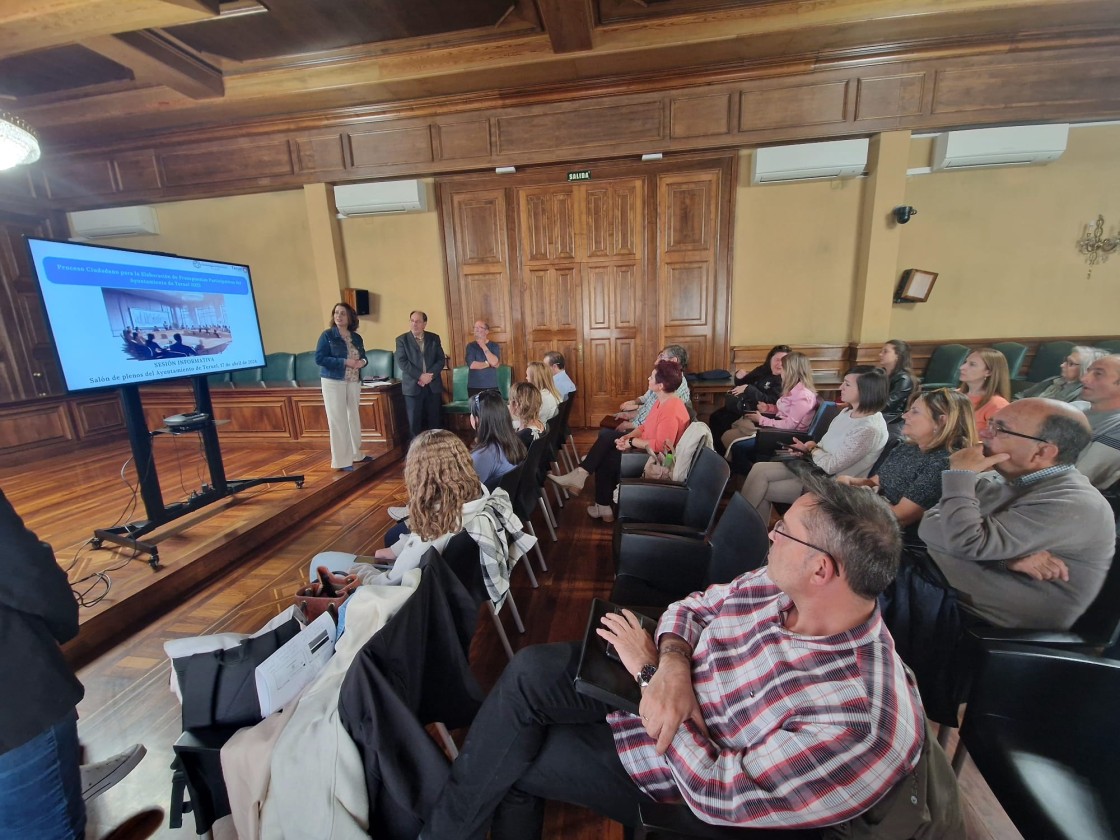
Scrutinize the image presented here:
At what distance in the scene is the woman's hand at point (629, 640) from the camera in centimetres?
112

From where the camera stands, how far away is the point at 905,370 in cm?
373

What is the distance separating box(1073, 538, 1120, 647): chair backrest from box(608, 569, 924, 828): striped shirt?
2.84ft

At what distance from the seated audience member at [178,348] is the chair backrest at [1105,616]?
14.5 ft

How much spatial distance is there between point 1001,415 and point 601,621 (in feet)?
4.80

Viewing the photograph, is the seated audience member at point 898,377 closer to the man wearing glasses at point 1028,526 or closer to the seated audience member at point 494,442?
the man wearing glasses at point 1028,526

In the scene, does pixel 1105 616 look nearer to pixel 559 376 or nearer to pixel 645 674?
pixel 645 674

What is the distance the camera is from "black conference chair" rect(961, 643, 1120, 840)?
960 millimetres

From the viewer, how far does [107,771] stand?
1541 millimetres

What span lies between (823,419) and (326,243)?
553 cm

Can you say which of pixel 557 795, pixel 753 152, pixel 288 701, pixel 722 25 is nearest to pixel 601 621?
pixel 557 795

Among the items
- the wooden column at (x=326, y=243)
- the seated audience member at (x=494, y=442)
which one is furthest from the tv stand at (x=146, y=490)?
the wooden column at (x=326, y=243)

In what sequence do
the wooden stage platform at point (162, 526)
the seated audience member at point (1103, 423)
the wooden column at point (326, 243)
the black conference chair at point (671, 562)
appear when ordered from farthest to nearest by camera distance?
1. the wooden column at point (326, 243)
2. the wooden stage platform at point (162, 526)
3. the seated audience member at point (1103, 423)
4. the black conference chair at point (671, 562)

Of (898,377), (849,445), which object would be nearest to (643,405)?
(849,445)

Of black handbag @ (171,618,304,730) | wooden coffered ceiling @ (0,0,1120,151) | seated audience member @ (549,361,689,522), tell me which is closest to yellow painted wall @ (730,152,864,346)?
wooden coffered ceiling @ (0,0,1120,151)
